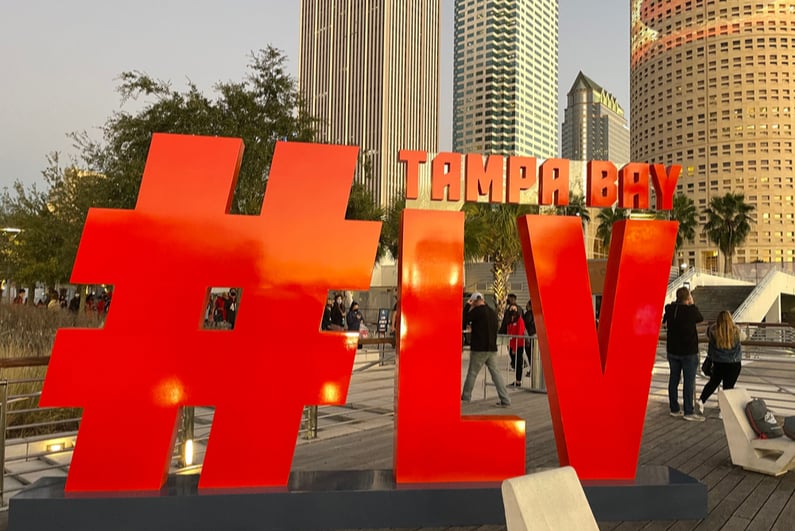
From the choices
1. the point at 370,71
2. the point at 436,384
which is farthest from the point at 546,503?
the point at 370,71

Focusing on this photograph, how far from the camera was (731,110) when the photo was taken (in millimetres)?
110812

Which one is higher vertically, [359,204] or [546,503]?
[359,204]

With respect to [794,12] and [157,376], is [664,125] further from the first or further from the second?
[157,376]

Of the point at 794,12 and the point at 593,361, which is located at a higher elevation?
the point at 794,12

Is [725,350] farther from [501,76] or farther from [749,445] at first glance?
[501,76]

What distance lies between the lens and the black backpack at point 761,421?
236 inches

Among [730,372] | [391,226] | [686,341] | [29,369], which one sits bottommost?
[29,369]

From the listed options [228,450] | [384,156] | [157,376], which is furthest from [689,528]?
[384,156]

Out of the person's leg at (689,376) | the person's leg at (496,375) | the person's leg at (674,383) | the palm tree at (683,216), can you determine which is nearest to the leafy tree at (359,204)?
the person's leg at (496,375)

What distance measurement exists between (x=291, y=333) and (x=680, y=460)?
4677mm

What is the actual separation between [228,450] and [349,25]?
13587 cm

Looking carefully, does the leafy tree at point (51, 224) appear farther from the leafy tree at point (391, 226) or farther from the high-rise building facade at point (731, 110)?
the high-rise building facade at point (731, 110)

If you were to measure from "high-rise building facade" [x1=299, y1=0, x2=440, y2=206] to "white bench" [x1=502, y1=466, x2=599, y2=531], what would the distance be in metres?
120

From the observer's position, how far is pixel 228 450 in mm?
4473
